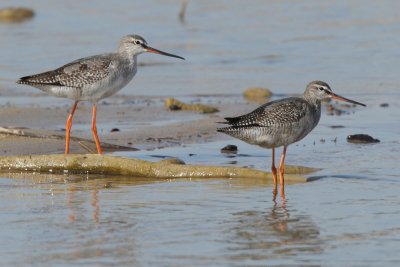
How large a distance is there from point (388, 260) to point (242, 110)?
25.2 ft

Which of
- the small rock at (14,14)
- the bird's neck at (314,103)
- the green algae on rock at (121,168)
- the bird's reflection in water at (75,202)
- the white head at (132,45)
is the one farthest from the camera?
the small rock at (14,14)

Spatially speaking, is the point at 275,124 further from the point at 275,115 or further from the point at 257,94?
the point at 257,94

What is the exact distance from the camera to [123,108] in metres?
15.6

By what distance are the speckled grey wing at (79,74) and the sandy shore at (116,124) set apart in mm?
746

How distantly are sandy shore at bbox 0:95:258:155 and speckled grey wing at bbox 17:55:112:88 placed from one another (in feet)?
2.45

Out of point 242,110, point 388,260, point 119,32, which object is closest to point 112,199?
point 388,260

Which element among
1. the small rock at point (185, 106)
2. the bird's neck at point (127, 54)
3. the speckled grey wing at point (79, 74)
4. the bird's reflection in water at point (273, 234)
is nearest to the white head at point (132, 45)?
the bird's neck at point (127, 54)

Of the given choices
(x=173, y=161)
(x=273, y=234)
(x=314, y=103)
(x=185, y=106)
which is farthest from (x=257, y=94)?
(x=273, y=234)

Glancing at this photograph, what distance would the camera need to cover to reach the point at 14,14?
25.6 metres

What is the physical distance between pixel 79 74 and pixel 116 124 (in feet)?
7.67

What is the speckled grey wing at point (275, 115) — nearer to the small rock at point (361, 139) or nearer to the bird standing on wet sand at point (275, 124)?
the bird standing on wet sand at point (275, 124)

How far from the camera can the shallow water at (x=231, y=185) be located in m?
7.98

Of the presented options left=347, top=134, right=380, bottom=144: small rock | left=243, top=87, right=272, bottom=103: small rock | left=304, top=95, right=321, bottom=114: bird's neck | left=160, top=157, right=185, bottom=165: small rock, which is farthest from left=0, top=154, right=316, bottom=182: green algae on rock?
left=243, top=87, right=272, bottom=103: small rock

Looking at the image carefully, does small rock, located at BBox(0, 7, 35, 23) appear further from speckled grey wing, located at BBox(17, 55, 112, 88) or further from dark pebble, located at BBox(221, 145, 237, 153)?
dark pebble, located at BBox(221, 145, 237, 153)
